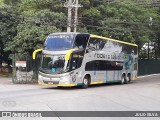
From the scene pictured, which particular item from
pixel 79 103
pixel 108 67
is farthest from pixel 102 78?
pixel 79 103

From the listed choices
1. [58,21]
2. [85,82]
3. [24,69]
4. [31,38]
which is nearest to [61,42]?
[85,82]

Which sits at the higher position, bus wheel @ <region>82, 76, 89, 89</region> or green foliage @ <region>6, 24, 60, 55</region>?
green foliage @ <region>6, 24, 60, 55</region>

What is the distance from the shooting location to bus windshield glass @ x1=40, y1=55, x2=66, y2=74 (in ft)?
78.5

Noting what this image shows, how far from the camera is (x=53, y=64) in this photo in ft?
79.2

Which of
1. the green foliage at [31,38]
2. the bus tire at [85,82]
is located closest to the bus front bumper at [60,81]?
Result: the bus tire at [85,82]

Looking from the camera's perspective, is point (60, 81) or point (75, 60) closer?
point (60, 81)

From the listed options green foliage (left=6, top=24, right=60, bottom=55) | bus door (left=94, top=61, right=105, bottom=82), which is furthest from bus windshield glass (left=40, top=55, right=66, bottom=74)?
green foliage (left=6, top=24, right=60, bottom=55)

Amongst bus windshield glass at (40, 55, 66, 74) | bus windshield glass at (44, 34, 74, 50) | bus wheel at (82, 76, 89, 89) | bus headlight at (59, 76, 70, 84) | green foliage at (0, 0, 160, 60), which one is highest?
green foliage at (0, 0, 160, 60)

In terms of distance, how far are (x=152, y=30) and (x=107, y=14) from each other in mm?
8253

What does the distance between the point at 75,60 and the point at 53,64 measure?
148cm

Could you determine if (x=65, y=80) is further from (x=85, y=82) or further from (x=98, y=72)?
(x=98, y=72)

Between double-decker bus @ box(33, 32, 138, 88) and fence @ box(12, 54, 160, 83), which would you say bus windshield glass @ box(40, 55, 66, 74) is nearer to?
double-decker bus @ box(33, 32, 138, 88)

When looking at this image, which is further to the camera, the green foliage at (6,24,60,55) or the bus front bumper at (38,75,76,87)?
the green foliage at (6,24,60,55)

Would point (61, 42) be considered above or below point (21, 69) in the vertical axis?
above
